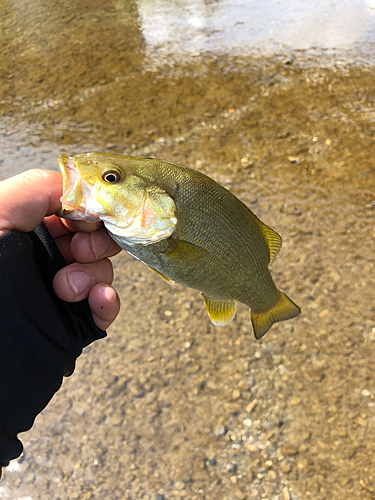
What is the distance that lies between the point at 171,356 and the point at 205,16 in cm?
632

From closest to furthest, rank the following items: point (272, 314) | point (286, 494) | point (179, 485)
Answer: point (272, 314) < point (286, 494) < point (179, 485)

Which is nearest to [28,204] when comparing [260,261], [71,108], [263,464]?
[260,261]

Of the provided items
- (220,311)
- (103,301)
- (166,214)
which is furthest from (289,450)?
(166,214)

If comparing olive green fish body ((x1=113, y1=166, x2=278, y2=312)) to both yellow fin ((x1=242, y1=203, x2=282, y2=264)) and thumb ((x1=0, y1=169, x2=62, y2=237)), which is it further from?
thumb ((x1=0, y1=169, x2=62, y2=237))

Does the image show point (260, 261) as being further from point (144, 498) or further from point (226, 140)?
point (226, 140)

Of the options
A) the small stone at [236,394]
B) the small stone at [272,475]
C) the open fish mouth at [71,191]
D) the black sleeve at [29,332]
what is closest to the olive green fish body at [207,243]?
the open fish mouth at [71,191]

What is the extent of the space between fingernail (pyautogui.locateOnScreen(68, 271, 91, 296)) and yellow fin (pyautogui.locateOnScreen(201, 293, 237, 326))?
2.07ft

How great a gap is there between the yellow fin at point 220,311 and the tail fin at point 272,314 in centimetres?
20

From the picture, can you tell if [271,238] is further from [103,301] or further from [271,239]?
[103,301]

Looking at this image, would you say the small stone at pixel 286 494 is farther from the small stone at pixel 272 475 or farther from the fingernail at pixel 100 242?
the fingernail at pixel 100 242

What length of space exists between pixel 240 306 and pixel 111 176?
209 cm

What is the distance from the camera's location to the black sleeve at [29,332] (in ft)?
6.18

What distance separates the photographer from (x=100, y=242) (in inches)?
82.8

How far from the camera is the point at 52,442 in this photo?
10.0ft
